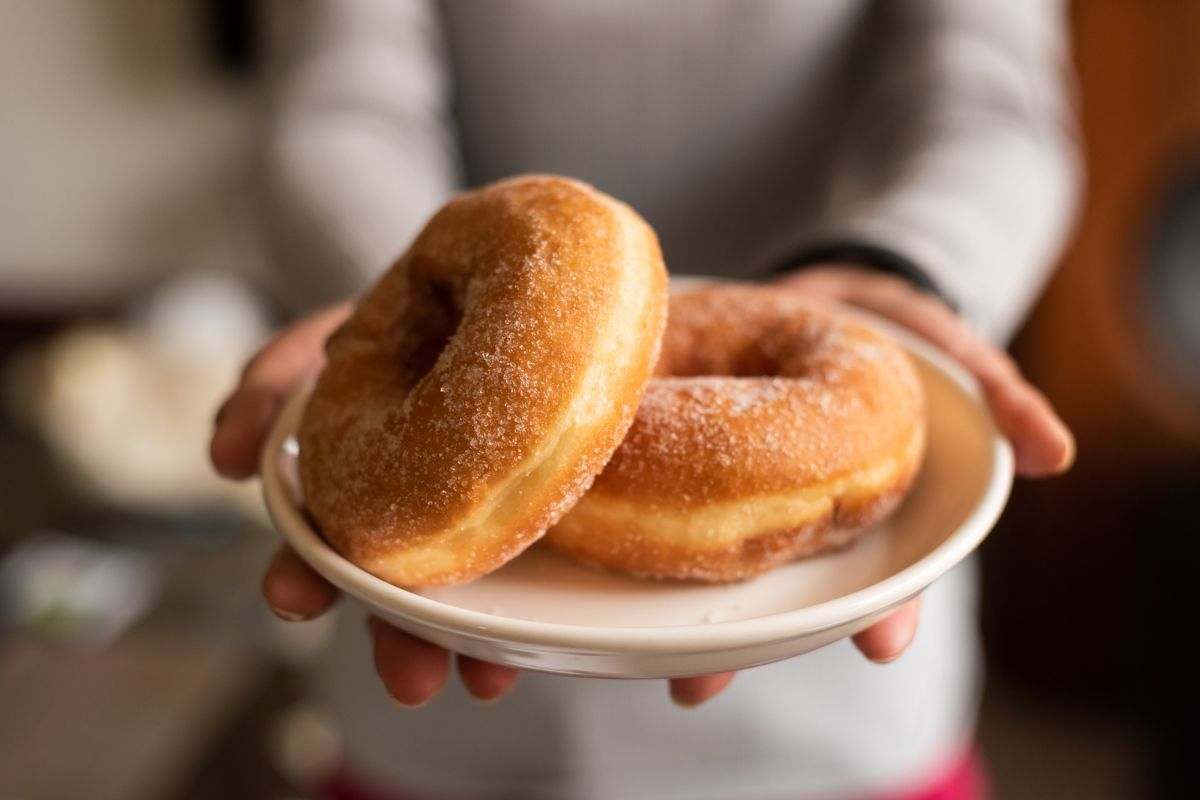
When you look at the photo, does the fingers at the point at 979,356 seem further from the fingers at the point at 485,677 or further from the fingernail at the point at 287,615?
the fingernail at the point at 287,615

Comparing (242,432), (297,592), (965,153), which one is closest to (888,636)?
(297,592)

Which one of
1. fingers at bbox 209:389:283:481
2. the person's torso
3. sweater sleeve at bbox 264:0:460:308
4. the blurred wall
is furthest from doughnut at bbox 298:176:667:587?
the blurred wall

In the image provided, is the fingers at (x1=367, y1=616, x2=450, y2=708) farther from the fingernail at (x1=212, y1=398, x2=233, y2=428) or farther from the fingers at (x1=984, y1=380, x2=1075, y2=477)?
the fingers at (x1=984, y1=380, x2=1075, y2=477)

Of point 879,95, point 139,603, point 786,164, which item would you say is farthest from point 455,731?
point 139,603

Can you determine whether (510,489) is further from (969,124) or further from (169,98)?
(169,98)

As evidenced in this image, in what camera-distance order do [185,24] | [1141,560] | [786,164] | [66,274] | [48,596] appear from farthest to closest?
[66,274] < [185,24] < [1141,560] < [48,596] < [786,164]

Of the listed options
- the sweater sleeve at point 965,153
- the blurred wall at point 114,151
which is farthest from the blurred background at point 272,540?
the sweater sleeve at point 965,153
